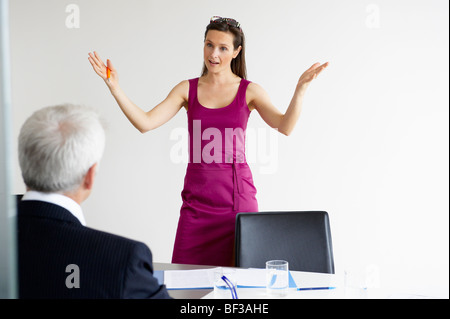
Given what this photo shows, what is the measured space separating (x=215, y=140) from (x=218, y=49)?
454 mm

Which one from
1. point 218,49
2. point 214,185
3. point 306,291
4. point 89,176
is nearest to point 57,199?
point 89,176

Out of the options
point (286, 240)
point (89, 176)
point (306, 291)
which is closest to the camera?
point (89, 176)

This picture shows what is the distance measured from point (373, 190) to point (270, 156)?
768mm

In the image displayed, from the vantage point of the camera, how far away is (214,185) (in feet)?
8.41

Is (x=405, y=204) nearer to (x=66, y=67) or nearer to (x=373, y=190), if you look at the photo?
(x=373, y=190)

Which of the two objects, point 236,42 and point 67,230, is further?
point 236,42

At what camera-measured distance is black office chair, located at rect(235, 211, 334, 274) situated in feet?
7.33

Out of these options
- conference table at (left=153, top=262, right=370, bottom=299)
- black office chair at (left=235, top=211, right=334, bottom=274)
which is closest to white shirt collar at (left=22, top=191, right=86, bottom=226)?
conference table at (left=153, top=262, right=370, bottom=299)

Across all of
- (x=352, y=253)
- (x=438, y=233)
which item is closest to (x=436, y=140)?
(x=438, y=233)

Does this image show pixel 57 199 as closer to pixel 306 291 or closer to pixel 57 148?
pixel 57 148

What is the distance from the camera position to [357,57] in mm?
3736

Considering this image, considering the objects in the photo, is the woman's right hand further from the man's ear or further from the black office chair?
the man's ear

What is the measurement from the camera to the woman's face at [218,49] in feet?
8.61

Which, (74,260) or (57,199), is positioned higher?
(57,199)
